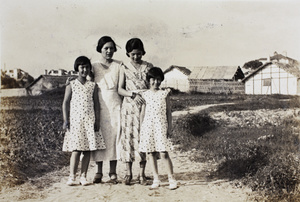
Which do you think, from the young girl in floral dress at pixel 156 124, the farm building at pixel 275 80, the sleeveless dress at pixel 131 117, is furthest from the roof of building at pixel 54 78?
the farm building at pixel 275 80

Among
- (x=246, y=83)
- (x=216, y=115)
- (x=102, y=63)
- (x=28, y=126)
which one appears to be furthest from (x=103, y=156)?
(x=246, y=83)

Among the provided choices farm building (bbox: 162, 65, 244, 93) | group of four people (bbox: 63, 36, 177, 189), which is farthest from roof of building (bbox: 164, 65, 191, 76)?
group of four people (bbox: 63, 36, 177, 189)

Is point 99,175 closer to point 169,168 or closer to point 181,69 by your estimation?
point 169,168

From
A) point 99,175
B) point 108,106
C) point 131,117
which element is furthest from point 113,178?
point 108,106

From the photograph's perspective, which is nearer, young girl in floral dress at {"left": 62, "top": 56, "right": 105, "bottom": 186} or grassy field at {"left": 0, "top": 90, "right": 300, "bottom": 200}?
young girl in floral dress at {"left": 62, "top": 56, "right": 105, "bottom": 186}

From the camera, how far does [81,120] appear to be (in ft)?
14.7

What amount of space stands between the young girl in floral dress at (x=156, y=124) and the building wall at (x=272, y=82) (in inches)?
77.6

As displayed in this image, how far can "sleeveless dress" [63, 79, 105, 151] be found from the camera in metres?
4.48

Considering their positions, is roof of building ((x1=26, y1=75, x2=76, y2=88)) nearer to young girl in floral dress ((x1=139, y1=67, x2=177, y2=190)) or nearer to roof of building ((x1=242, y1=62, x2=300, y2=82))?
young girl in floral dress ((x1=139, y1=67, x2=177, y2=190))

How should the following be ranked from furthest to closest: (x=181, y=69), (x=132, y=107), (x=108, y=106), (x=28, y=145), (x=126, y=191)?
(x=181, y=69) < (x=28, y=145) < (x=108, y=106) < (x=132, y=107) < (x=126, y=191)

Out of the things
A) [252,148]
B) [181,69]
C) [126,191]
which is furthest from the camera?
[181,69]

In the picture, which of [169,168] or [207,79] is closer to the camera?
[169,168]

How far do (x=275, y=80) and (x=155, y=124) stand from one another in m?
2.51

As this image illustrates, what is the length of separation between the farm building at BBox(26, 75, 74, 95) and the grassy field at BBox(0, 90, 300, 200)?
11cm
